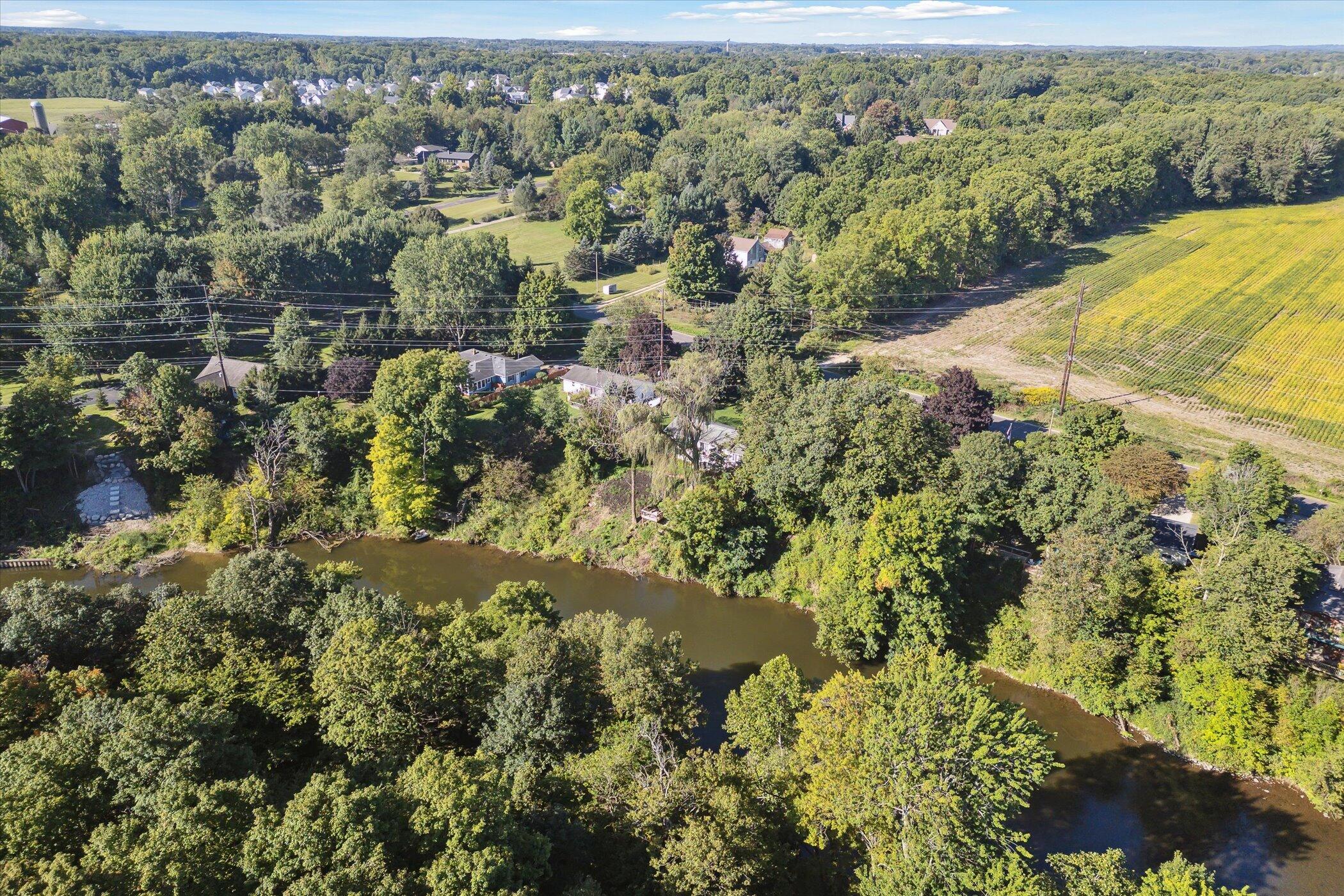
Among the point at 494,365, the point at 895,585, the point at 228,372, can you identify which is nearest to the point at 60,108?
the point at 228,372

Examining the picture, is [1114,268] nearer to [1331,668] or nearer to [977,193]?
[977,193]

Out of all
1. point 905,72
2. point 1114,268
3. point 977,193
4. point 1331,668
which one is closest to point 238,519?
point 1331,668

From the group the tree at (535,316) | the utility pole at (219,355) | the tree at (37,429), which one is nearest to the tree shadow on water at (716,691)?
the tree at (535,316)

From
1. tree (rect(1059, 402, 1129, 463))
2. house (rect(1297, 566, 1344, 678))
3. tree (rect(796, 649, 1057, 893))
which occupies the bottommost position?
house (rect(1297, 566, 1344, 678))

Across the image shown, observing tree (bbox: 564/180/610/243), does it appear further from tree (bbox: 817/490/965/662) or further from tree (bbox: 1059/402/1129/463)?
tree (bbox: 817/490/965/662)

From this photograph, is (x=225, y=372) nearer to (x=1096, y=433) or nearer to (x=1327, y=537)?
(x=1096, y=433)

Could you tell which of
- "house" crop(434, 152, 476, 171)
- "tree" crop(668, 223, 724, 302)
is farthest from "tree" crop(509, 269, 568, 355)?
"house" crop(434, 152, 476, 171)
